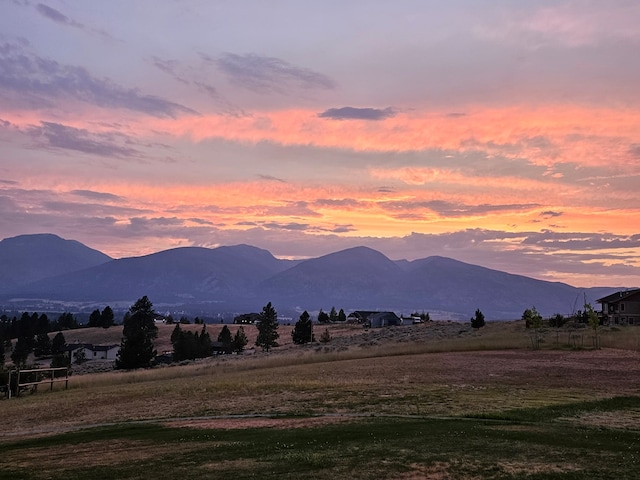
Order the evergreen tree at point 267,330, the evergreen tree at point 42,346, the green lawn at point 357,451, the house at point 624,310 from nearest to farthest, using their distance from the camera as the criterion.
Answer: the green lawn at point 357,451
the house at point 624,310
the evergreen tree at point 267,330
the evergreen tree at point 42,346

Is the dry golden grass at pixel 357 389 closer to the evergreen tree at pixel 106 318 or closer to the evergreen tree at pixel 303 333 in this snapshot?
the evergreen tree at pixel 303 333

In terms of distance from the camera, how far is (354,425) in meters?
23.4

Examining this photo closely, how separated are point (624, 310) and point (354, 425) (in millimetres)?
97315

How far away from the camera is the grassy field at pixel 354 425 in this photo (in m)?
16.2

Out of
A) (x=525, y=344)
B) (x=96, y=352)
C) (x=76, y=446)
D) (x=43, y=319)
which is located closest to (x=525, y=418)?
(x=76, y=446)

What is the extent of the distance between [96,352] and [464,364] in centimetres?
10427

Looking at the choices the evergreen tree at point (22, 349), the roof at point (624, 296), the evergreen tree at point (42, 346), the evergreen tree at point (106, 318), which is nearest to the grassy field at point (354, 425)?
the roof at point (624, 296)

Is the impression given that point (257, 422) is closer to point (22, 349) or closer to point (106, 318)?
point (22, 349)

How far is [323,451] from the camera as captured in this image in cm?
1808

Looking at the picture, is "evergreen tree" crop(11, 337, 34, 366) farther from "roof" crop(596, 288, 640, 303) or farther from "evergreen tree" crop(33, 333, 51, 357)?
"roof" crop(596, 288, 640, 303)

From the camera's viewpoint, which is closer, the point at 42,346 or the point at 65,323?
the point at 42,346

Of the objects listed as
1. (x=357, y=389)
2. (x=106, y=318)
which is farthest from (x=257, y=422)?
(x=106, y=318)

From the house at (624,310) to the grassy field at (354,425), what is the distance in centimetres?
5672

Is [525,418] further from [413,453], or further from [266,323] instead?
[266,323]
